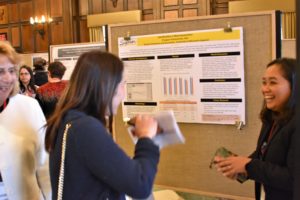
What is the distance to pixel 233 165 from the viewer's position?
1.71m

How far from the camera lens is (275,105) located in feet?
5.40

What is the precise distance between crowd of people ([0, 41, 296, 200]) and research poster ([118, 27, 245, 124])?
405mm

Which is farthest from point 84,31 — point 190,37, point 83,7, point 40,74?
point 190,37

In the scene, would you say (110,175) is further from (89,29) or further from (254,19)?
(89,29)

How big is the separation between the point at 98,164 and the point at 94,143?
0.06 m

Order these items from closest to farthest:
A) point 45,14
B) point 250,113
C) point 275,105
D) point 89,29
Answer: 1. point 275,105
2. point 250,113
3. point 89,29
4. point 45,14

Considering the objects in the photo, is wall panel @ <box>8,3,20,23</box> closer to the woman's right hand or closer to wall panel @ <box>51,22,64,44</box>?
wall panel @ <box>51,22,64,44</box>

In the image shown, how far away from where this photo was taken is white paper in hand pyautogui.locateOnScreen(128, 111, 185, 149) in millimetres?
1410

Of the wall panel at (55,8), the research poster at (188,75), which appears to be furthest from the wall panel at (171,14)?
the research poster at (188,75)

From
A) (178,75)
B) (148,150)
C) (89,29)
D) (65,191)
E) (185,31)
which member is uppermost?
(89,29)

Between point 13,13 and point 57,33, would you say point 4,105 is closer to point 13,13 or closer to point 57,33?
point 57,33

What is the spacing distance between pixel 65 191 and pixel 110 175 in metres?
0.17

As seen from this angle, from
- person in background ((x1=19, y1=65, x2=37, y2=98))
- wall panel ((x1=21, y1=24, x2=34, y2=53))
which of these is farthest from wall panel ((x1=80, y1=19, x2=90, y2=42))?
person in background ((x1=19, y1=65, x2=37, y2=98))

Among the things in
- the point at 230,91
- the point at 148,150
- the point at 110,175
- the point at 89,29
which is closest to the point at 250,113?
the point at 230,91
